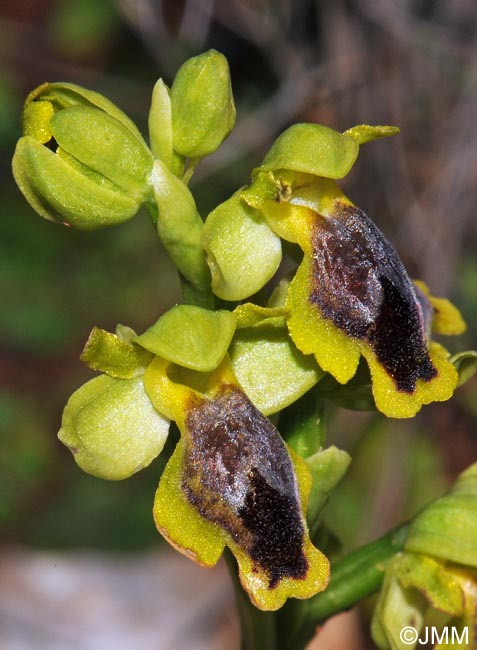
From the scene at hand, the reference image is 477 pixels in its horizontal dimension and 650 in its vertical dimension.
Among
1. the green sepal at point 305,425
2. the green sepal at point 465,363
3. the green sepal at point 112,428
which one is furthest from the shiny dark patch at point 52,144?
the green sepal at point 465,363

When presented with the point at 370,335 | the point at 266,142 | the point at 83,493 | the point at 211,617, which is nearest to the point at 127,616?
the point at 211,617

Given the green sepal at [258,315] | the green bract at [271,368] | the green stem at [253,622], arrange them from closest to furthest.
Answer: the green sepal at [258,315], the green bract at [271,368], the green stem at [253,622]

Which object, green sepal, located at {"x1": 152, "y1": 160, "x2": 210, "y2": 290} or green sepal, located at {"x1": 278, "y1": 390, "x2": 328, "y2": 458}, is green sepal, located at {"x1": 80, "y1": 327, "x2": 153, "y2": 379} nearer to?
green sepal, located at {"x1": 152, "y1": 160, "x2": 210, "y2": 290}

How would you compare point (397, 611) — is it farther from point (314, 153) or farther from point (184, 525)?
point (314, 153)

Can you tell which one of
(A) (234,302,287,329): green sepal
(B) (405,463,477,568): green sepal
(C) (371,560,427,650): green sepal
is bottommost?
(C) (371,560,427,650): green sepal

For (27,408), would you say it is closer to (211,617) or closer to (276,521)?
(211,617)

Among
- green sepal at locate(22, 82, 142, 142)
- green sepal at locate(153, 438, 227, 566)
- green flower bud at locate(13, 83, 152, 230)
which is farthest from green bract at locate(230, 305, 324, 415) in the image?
green sepal at locate(22, 82, 142, 142)

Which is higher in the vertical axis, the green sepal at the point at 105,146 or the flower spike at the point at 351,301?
the green sepal at the point at 105,146

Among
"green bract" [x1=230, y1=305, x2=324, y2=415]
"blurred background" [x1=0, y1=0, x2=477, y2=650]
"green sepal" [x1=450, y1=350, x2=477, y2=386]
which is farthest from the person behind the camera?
"blurred background" [x1=0, y1=0, x2=477, y2=650]

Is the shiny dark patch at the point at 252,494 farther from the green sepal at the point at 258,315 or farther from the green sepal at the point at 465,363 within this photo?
the green sepal at the point at 465,363
